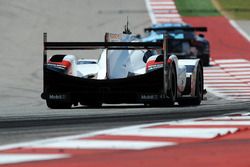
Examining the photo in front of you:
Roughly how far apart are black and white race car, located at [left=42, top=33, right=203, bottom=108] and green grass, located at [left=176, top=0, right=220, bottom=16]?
29048 mm

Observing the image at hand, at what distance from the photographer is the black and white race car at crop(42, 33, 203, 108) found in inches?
669

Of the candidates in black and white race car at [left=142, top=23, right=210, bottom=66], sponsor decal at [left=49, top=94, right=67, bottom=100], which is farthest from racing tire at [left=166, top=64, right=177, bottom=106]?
black and white race car at [left=142, top=23, right=210, bottom=66]

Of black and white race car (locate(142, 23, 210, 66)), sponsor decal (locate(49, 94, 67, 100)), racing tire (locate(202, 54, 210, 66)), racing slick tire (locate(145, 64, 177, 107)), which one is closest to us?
Answer: racing slick tire (locate(145, 64, 177, 107))

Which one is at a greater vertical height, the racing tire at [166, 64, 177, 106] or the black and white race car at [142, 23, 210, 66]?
the black and white race car at [142, 23, 210, 66]

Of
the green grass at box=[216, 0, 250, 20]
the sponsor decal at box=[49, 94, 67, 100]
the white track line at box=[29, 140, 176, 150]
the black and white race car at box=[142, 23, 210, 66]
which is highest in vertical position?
the green grass at box=[216, 0, 250, 20]

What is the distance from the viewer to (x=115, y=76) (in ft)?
56.8

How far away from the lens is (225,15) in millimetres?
46875

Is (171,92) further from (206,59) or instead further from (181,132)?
(206,59)

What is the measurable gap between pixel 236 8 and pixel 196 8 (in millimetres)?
2067

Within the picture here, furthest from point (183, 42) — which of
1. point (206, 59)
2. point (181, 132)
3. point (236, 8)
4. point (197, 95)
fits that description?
point (181, 132)

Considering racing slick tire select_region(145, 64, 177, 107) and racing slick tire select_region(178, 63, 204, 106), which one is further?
racing slick tire select_region(178, 63, 204, 106)

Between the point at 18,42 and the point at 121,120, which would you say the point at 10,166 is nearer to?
the point at 121,120

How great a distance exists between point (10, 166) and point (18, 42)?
29.5m

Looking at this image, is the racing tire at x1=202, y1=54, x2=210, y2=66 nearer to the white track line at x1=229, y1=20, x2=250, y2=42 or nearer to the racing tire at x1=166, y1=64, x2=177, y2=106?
the white track line at x1=229, y1=20, x2=250, y2=42
